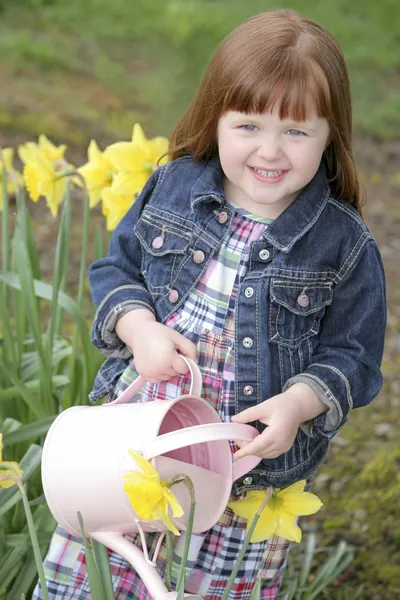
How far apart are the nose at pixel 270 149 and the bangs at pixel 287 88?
0.04 metres

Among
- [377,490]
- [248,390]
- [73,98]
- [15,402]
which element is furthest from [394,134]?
[248,390]

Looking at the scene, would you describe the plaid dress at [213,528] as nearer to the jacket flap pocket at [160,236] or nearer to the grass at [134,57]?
the jacket flap pocket at [160,236]

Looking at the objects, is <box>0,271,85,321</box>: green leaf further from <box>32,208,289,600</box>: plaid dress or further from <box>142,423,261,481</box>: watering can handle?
<box>142,423,261,481</box>: watering can handle

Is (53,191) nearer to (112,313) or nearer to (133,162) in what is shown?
(133,162)

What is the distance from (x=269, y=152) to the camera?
1393 millimetres

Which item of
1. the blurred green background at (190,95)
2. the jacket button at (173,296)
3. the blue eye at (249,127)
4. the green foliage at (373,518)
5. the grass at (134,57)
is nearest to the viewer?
the blue eye at (249,127)

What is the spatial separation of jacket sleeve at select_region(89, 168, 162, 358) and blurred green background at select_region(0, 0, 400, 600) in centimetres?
90

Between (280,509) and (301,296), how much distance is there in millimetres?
327

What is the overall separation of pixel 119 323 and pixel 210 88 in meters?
0.39

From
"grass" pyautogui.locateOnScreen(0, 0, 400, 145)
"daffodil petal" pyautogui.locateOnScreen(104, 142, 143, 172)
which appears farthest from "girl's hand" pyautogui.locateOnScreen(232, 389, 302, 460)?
"grass" pyautogui.locateOnScreen(0, 0, 400, 145)

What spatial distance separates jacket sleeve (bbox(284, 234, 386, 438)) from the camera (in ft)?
4.79

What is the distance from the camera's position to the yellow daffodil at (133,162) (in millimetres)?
1790

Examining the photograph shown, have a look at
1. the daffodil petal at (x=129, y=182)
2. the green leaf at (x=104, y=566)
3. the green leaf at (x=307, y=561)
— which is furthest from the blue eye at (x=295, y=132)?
the green leaf at (x=307, y=561)

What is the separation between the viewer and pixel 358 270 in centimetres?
150
